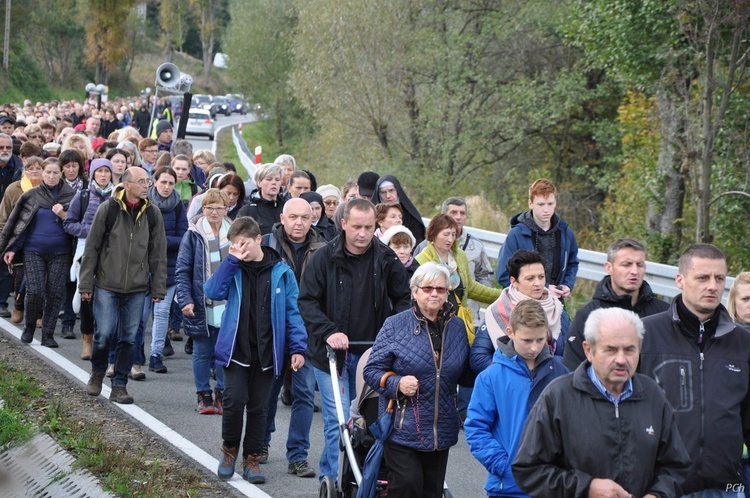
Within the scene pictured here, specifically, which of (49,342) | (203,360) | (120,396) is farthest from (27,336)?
(203,360)

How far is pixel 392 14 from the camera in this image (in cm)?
2962

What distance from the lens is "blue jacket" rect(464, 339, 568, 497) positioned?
5449 millimetres

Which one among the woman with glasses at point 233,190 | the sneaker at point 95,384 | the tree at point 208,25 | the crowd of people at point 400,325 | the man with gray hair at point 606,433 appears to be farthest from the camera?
the tree at point 208,25

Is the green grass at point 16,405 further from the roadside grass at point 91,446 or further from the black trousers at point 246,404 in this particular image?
the black trousers at point 246,404

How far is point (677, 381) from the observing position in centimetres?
545

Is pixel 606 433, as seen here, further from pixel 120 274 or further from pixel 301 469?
pixel 120 274

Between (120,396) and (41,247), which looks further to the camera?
(41,247)

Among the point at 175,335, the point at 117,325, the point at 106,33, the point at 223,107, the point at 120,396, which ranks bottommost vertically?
the point at 120,396

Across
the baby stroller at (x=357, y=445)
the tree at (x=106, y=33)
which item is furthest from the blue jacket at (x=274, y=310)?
the tree at (x=106, y=33)

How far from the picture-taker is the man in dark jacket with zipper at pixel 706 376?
5.41 meters

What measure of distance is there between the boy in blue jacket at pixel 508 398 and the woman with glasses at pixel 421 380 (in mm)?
740

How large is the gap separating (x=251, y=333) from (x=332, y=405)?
2.51ft

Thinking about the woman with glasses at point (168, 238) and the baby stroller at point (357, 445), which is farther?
the woman with glasses at point (168, 238)

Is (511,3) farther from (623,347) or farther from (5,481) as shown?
(5,481)
